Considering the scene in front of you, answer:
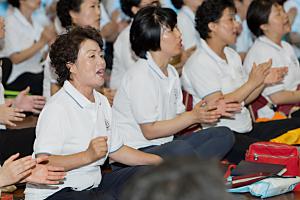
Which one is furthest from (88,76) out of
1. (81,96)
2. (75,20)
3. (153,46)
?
(75,20)

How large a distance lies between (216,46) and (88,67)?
1.06 meters

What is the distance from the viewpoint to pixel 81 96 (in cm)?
261

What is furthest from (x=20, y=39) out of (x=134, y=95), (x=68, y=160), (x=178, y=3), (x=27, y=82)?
(x=68, y=160)

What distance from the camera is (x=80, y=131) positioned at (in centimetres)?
257

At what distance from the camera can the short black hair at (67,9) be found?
378 cm

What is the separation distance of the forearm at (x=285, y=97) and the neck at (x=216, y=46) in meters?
0.46

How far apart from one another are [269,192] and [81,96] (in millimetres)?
882

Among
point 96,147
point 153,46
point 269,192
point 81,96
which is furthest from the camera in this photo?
point 153,46

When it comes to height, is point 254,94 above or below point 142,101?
below

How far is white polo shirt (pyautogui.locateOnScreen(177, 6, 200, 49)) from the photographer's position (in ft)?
15.1

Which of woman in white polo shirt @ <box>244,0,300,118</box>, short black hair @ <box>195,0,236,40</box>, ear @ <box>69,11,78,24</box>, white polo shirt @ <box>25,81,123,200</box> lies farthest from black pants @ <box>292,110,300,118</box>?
white polo shirt @ <box>25,81,123,200</box>

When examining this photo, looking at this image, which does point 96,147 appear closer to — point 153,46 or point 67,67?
point 67,67

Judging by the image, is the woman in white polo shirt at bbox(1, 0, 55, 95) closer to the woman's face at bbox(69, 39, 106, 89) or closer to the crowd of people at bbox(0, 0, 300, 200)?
the crowd of people at bbox(0, 0, 300, 200)

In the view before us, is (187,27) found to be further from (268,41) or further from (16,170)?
(16,170)
